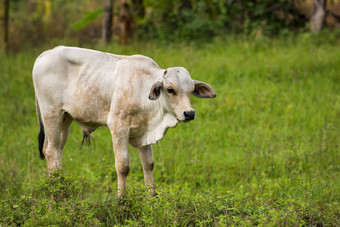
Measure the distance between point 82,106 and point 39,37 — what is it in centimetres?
1282

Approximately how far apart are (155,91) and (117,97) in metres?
0.46

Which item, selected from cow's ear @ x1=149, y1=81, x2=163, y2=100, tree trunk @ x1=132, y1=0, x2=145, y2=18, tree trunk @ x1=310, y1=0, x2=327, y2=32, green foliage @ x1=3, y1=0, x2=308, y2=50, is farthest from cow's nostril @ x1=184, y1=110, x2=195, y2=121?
tree trunk @ x1=132, y1=0, x2=145, y2=18

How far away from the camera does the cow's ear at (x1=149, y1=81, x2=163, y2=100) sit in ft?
13.8

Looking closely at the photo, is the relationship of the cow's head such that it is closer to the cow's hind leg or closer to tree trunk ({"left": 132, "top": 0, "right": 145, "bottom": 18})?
the cow's hind leg

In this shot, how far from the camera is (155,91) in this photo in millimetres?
4258

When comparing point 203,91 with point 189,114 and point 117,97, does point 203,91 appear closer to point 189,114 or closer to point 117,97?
point 189,114

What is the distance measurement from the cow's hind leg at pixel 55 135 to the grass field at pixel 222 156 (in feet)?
0.80

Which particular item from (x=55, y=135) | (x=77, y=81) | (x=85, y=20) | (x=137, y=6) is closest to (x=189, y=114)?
(x=77, y=81)

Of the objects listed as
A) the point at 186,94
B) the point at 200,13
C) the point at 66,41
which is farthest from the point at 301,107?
the point at 66,41

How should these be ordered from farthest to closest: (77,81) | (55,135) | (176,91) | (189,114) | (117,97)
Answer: (55,135)
(77,81)
(117,97)
(176,91)
(189,114)

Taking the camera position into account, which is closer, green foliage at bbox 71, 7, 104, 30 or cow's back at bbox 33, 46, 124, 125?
cow's back at bbox 33, 46, 124, 125

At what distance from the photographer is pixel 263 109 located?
860 centimetres

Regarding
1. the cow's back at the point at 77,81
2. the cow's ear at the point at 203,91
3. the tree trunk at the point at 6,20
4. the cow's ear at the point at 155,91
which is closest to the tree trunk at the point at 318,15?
the tree trunk at the point at 6,20

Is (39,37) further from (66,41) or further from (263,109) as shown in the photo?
(263,109)
